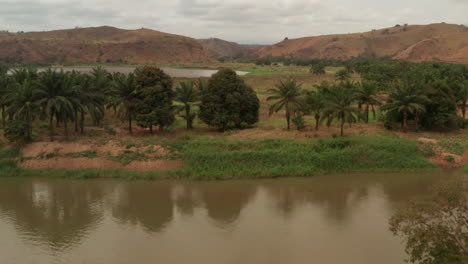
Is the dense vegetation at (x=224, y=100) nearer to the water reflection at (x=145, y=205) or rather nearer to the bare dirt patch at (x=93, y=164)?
the bare dirt patch at (x=93, y=164)

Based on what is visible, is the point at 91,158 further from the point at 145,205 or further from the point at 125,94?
the point at 145,205

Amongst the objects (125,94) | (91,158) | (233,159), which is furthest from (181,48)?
(233,159)

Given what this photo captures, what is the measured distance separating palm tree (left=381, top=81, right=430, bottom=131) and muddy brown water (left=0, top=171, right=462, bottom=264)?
265 inches

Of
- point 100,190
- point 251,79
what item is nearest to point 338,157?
point 100,190

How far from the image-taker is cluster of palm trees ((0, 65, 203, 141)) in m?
26.7

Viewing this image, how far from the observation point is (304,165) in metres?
27.1

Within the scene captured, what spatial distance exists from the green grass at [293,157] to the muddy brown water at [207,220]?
1032 millimetres

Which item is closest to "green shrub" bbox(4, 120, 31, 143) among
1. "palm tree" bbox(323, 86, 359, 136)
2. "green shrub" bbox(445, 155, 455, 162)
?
"palm tree" bbox(323, 86, 359, 136)

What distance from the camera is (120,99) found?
2981cm

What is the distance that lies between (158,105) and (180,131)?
363 centimetres

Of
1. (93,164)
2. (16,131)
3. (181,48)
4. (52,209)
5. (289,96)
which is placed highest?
(181,48)

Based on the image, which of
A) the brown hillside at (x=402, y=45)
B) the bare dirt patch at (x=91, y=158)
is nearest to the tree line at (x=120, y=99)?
the bare dirt patch at (x=91, y=158)

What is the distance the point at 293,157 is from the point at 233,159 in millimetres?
4632

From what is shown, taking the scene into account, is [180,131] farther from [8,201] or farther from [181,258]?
[181,258]
